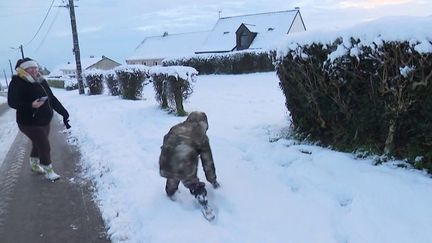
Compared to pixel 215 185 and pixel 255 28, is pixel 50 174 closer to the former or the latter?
pixel 215 185

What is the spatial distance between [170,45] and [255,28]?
17.2 meters

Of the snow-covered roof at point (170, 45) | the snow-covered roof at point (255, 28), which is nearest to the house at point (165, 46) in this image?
the snow-covered roof at point (170, 45)

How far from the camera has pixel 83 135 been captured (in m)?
9.34

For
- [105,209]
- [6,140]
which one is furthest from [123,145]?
[6,140]

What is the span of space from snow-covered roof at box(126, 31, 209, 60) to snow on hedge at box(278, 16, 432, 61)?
45.0 metres

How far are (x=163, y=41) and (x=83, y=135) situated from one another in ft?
162

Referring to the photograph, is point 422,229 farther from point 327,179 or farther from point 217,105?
point 217,105

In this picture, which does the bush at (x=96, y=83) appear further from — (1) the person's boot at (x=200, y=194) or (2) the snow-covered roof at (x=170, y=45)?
(2) the snow-covered roof at (x=170, y=45)

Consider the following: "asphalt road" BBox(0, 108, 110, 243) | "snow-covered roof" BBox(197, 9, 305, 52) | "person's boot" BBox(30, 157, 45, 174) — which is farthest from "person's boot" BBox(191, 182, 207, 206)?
"snow-covered roof" BBox(197, 9, 305, 52)

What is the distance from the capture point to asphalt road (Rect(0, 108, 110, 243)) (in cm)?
434

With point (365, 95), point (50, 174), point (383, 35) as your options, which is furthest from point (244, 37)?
point (383, 35)

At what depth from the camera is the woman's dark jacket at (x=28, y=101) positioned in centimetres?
590

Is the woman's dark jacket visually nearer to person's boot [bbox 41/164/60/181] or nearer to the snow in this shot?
person's boot [bbox 41/164/60/181]

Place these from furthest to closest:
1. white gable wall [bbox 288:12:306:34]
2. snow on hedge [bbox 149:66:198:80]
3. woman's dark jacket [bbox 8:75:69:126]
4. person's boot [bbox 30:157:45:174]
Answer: white gable wall [bbox 288:12:306:34], snow on hedge [bbox 149:66:198:80], person's boot [bbox 30:157:45:174], woman's dark jacket [bbox 8:75:69:126]
